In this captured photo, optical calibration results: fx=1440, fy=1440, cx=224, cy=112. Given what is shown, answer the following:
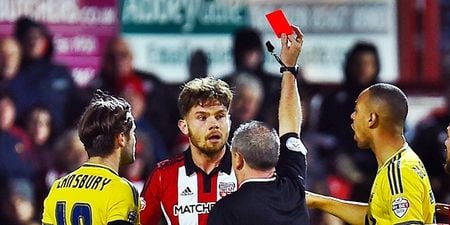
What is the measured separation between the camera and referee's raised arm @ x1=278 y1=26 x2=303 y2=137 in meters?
7.22

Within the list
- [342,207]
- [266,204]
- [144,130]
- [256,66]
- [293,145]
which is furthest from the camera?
[256,66]

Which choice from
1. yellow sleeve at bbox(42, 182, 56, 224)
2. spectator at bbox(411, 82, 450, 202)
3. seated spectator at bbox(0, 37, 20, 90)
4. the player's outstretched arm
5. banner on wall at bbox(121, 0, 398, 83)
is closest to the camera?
yellow sleeve at bbox(42, 182, 56, 224)

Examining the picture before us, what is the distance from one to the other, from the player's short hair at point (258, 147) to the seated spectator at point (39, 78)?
18.7 feet

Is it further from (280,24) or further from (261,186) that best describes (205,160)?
(280,24)

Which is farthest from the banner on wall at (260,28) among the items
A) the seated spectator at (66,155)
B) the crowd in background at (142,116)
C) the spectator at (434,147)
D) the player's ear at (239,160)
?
the player's ear at (239,160)

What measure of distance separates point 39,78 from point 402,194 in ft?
19.8

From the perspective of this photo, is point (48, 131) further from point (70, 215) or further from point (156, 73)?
point (70, 215)

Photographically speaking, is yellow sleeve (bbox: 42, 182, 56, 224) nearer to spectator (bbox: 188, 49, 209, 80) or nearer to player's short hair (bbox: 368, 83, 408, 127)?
player's short hair (bbox: 368, 83, 408, 127)

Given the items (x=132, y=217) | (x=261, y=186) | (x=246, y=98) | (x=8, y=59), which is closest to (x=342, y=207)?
(x=261, y=186)

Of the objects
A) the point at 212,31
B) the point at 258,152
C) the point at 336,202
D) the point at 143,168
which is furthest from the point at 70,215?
the point at 212,31

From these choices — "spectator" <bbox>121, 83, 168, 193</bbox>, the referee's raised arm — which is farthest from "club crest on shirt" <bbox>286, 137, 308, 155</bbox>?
"spectator" <bbox>121, 83, 168, 193</bbox>

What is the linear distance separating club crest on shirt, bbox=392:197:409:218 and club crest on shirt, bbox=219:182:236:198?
0.94 metres

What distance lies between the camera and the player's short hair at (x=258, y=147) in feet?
22.6

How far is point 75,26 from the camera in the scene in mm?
12789
